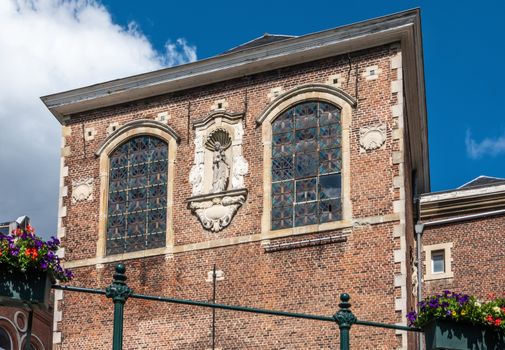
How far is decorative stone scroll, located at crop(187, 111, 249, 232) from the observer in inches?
809

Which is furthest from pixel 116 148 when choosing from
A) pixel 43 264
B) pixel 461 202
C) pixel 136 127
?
pixel 43 264

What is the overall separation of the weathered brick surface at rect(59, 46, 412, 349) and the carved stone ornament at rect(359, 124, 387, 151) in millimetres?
109

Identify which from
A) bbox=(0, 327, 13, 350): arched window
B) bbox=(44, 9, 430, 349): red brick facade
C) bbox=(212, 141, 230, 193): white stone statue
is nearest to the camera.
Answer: bbox=(44, 9, 430, 349): red brick facade

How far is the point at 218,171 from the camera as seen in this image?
2092 cm

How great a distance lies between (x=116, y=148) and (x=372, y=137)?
5845mm

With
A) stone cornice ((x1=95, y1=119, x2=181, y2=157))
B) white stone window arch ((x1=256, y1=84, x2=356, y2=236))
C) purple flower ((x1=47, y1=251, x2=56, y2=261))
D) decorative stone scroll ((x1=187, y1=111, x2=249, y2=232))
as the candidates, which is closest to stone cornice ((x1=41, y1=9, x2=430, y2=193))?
stone cornice ((x1=95, y1=119, x2=181, y2=157))

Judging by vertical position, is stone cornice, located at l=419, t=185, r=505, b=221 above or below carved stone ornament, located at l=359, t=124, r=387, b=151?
below

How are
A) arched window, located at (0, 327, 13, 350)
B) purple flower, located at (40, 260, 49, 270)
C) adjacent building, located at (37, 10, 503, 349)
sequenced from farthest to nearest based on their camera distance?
arched window, located at (0, 327, 13, 350), adjacent building, located at (37, 10, 503, 349), purple flower, located at (40, 260, 49, 270)

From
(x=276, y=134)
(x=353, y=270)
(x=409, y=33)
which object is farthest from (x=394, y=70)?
(x=353, y=270)

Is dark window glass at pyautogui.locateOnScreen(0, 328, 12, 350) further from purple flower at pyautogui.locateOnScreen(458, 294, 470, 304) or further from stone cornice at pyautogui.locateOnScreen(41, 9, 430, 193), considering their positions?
purple flower at pyautogui.locateOnScreen(458, 294, 470, 304)

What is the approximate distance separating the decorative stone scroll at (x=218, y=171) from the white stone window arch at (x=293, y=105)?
0.51 metres

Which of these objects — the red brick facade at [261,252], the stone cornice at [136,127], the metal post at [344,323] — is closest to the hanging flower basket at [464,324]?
the metal post at [344,323]

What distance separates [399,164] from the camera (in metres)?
19.3

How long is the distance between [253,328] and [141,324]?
2.48 metres
